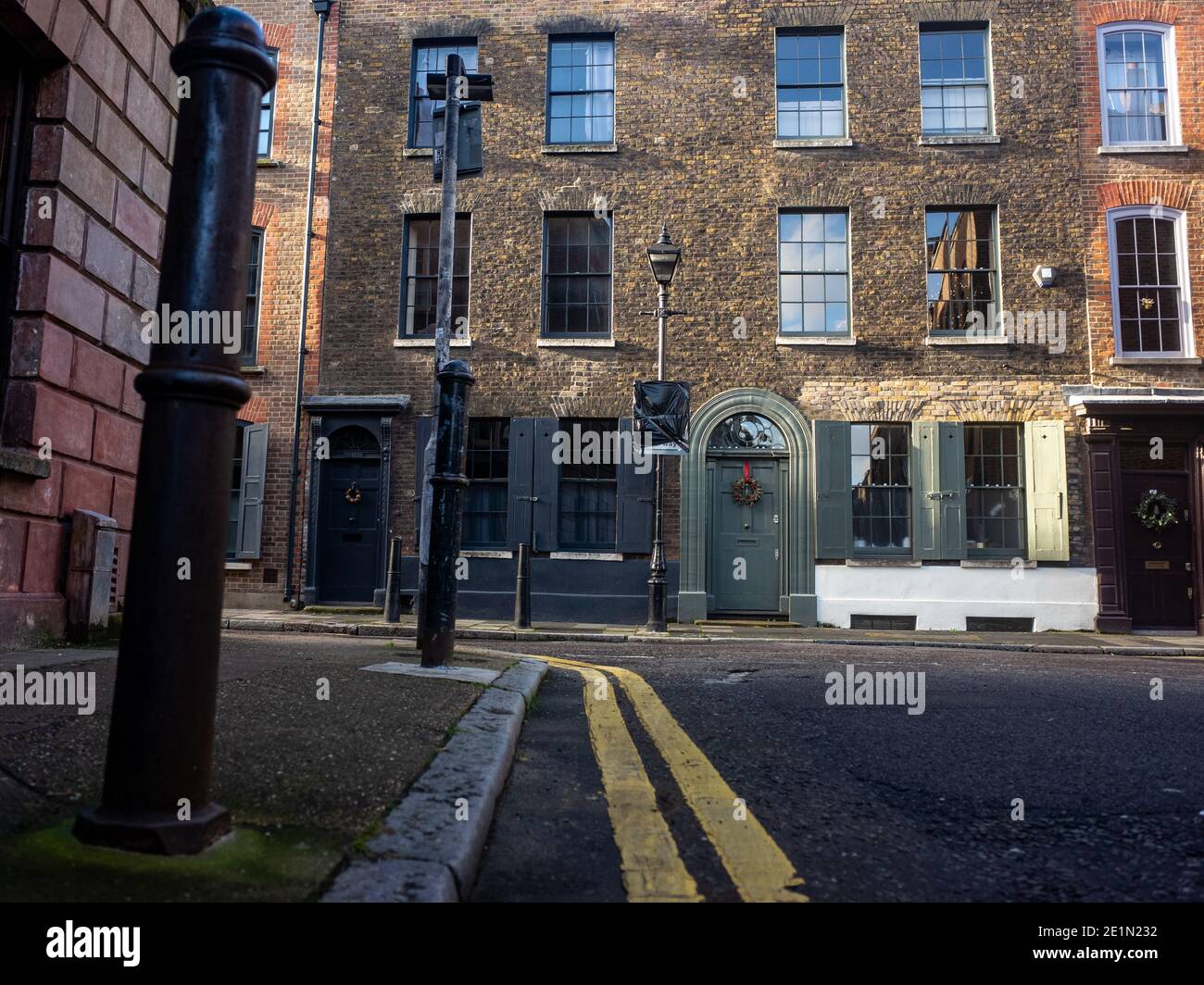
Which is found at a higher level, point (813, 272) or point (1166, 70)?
A: point (1166, 70)

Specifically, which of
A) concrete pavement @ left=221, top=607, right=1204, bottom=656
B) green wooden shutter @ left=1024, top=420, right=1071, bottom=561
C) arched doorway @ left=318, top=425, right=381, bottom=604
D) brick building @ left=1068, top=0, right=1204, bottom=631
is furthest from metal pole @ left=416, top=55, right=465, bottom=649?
brick building @ left=1068, top=0, right=1204, bottom=631

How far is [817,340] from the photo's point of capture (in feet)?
45.2

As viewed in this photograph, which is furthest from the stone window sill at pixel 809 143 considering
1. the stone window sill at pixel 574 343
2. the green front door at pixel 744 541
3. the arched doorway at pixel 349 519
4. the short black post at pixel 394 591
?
the short black post at pixel 394 591

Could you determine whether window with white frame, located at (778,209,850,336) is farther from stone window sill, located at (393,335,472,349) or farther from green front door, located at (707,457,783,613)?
stone window sill, located at (393,335,472,349)

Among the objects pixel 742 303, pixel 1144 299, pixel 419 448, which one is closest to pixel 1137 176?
pixel 1144 299

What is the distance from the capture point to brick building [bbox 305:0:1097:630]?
43.9 ft

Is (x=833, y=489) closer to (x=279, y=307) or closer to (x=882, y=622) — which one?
(x=882, y=622)

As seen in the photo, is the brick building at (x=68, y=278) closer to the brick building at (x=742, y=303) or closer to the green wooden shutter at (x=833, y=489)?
the brick building at (x=742, y=303)

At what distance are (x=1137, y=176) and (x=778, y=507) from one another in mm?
7938

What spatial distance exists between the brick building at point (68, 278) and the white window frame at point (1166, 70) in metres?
14.2

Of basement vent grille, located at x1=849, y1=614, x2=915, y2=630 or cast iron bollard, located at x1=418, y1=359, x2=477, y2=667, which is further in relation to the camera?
basement vent grille, located at x1=849, y1=614, x2=915, y2=630

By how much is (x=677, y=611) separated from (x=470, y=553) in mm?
3439

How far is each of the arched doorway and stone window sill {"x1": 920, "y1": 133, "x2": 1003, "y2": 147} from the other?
10403mm

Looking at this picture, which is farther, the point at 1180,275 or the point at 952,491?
the point at 1180,275
